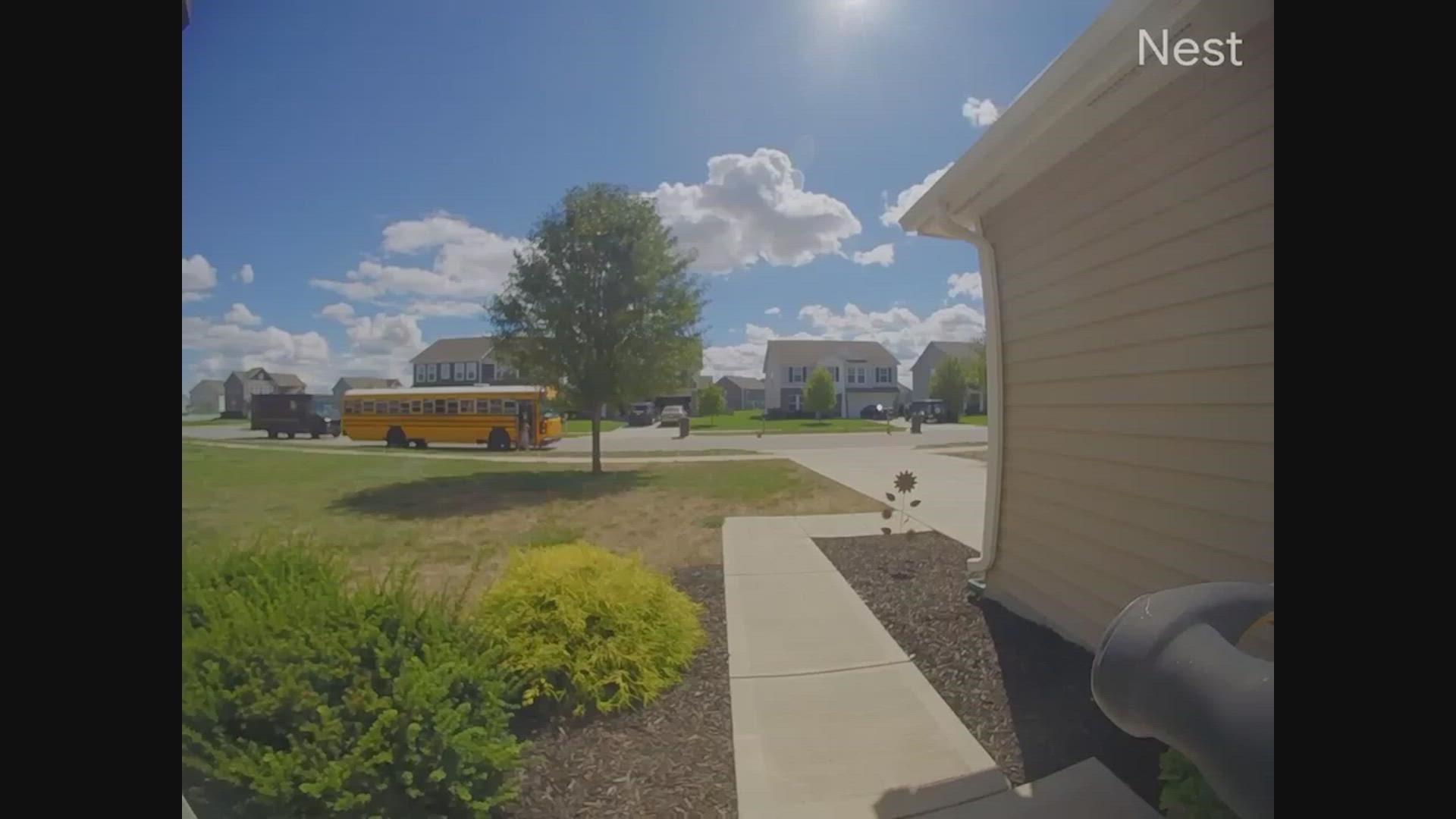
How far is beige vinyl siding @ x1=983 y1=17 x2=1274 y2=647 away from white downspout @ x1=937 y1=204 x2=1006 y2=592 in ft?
0.09

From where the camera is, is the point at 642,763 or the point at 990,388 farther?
the point at 990,388

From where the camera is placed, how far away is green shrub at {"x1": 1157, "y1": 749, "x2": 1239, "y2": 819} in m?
1.12

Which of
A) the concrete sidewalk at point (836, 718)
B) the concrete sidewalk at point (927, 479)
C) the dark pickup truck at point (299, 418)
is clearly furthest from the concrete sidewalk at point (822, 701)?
the dark pickup truck at point (299, 418)

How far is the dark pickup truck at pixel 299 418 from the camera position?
4.52 ft

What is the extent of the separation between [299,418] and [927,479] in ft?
6.07

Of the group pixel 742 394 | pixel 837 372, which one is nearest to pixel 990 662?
pixel 837 372

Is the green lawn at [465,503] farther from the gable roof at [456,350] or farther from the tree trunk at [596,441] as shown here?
the gable roof at [456,350]

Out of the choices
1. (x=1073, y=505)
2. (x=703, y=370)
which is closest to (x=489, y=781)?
(x=703, y=370)

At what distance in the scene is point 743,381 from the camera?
1.49 metres

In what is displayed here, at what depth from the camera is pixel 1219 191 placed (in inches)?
45.9

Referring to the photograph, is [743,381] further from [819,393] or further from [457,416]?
[457,416]
